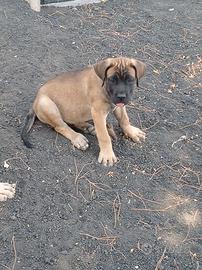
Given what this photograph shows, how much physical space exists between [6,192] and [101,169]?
3.66 ft

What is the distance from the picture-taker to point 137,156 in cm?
596

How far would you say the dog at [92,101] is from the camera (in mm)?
5523

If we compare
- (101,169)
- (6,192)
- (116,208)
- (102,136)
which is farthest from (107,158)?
(6,192)

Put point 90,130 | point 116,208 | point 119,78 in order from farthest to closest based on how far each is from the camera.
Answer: point 90,130, point 119,78, point 116,208

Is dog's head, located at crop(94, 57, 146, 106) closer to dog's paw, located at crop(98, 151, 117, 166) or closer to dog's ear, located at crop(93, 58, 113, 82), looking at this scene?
dog's ear, located at crop(93, 58, 113, 82)

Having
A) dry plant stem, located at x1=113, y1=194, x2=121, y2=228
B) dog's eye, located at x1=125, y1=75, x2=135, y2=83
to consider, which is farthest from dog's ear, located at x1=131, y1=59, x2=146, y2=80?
dry plant stem, located at x1=113, y1=194, x2=121, y2=228

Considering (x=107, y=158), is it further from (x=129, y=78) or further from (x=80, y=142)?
(x=129, y=78)

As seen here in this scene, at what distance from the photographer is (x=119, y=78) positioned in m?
5.52

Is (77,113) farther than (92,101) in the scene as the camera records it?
Yes

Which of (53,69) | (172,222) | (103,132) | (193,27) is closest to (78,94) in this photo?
(103,132)

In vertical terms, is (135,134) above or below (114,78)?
below

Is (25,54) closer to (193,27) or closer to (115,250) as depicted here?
(193,27)

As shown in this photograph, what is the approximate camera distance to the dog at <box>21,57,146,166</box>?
552cm

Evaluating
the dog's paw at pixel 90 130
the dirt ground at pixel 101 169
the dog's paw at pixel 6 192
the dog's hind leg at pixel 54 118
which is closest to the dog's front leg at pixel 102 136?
the dirt ground at pixel 101 169
